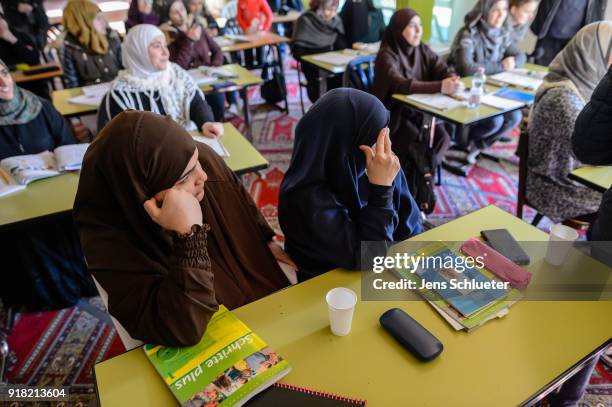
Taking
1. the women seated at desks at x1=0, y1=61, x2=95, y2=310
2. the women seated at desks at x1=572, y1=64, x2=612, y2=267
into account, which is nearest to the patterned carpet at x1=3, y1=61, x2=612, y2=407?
the women seated at desks at x1=0, y1=61, x2=95, y2=310

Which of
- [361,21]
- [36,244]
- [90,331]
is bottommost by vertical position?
[90,331]

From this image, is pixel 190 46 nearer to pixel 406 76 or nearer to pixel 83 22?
pixel 83 22

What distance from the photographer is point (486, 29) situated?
3.22 metres

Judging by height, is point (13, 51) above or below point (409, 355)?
above

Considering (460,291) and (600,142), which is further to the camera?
(600,142)

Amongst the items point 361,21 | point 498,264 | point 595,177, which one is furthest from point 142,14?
point 498,264

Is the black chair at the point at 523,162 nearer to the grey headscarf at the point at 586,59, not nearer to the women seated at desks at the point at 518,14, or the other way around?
the grey headscarf at the point at 586,59

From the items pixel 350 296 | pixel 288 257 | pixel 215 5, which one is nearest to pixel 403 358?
pixel 350 296

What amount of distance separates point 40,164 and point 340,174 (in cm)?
145

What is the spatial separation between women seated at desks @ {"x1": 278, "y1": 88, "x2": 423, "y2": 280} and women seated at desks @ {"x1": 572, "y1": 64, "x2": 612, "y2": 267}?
0.62 m

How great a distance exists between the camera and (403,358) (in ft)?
3.08

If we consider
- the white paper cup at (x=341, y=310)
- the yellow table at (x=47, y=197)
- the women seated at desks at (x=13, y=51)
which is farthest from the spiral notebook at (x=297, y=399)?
the women seated at desks at (x=13, y=51)

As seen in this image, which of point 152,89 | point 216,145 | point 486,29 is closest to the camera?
point 216,145

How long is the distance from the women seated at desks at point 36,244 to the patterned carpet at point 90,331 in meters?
0.14
